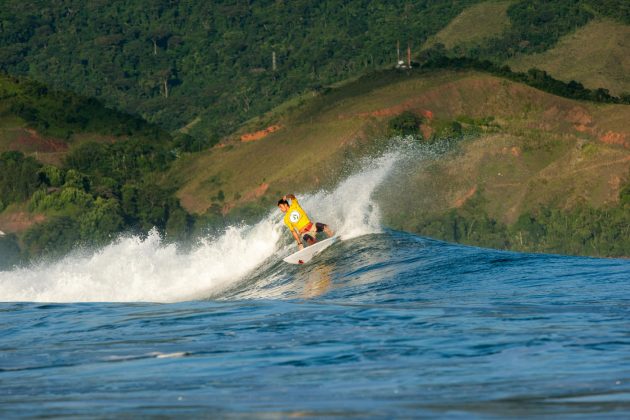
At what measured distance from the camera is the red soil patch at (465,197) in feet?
249

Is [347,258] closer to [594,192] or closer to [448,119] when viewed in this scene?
[594,192]

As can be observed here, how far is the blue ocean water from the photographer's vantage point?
36.8 ft

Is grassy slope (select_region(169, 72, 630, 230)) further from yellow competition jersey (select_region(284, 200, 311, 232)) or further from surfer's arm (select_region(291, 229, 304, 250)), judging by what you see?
yellow competition jersey (select_region(284, 200, 311, 232))

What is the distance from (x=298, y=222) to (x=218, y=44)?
477ft

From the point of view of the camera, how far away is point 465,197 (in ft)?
250

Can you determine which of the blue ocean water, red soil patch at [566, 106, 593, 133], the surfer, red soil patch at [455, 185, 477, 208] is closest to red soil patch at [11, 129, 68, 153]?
red soil patch at [455, 185, 477, 208]

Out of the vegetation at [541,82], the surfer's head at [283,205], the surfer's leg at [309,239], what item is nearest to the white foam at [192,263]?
the surfer's leg at [309,239]

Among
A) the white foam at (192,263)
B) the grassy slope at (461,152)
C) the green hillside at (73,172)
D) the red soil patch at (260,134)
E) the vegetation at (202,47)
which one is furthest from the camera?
the vegetation at (202,47)

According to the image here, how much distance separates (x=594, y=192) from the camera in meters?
75.4

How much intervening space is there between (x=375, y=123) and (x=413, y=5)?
263ft

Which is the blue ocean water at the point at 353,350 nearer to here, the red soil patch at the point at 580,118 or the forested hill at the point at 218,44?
the red soil patch at the point at 580,118

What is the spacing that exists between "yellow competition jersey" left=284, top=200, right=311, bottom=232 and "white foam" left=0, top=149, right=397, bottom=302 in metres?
1.95

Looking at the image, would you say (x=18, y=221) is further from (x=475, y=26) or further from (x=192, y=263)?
(x=475, y=26)

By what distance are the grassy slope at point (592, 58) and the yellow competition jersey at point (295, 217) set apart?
3470 inches
